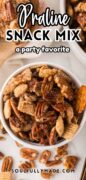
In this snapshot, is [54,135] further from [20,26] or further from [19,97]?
[20,26]

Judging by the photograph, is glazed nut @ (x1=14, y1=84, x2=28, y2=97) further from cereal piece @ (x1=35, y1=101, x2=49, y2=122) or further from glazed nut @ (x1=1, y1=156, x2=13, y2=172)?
glazed nut @ (x1=1, y1=156, x2=13, y2=172)

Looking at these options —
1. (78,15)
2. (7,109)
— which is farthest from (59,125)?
(78,15)

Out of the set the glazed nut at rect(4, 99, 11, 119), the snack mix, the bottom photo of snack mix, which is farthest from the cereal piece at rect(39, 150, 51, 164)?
the snack mix

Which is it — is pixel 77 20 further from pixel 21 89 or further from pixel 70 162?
pixel 70 162

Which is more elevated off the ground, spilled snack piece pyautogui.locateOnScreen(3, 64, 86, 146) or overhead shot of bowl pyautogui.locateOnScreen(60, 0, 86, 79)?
overhead shot of bowl pyautogui.locateOnScreen(60, 0, 86, 79)

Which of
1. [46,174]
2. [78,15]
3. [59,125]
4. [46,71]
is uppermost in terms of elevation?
[78,15]

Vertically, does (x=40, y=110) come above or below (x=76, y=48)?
below

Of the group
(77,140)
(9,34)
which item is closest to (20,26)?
(9,34)
